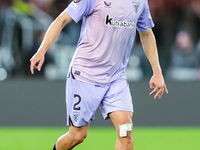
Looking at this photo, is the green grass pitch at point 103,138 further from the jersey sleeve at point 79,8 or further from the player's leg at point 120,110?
the jersey sleeve at point 79,8

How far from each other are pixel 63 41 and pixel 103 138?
77.7 inches

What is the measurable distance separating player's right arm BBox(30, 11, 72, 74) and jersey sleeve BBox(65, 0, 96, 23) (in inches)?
2.1

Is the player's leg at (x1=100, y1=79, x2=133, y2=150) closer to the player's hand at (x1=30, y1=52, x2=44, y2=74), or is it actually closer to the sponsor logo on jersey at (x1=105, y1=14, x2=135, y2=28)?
the sponsor logo on jersey at (x1=105, y1=14, x2=135, y2=28)

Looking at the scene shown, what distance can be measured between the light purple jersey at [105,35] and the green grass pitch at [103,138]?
7.91 ft

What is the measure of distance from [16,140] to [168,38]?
354 centimetres

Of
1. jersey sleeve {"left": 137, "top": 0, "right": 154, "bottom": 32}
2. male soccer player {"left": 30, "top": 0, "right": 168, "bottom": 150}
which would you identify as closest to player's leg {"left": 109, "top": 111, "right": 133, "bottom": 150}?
male soccer player {"left": 30, "top": 0, "right": 168, "bottom": 150}

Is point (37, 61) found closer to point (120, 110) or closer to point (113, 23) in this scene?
point (113, 23)

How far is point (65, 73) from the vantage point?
9.02 m

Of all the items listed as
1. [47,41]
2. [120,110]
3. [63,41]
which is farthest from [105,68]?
[63,41]

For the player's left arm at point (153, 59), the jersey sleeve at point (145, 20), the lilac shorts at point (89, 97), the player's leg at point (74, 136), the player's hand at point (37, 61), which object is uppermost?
the jersey sleeve at point (145, 20)

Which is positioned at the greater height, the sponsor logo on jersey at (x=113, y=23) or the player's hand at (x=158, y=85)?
the sponsor logo on jersey at (x=113, y=23)

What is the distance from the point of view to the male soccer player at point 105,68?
16.3 ft

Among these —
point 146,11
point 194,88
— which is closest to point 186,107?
point 194,88

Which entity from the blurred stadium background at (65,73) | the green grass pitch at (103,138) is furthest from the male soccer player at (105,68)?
the blurred stadium background at (65,73)
